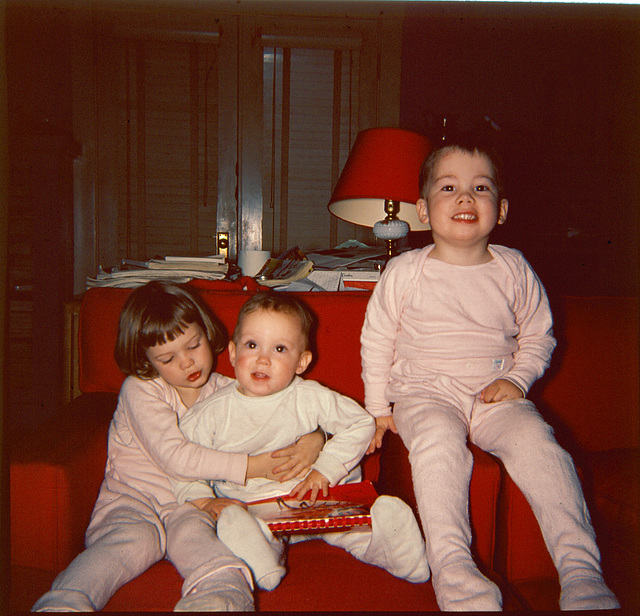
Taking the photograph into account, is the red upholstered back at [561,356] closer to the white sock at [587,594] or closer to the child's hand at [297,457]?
the child's hand at [297,457]

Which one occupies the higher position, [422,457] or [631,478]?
[422,457]

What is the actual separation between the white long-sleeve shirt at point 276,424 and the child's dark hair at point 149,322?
174 mm

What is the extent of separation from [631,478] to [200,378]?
3.52 ft

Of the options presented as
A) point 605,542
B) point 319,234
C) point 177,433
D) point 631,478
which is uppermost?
point 319,234

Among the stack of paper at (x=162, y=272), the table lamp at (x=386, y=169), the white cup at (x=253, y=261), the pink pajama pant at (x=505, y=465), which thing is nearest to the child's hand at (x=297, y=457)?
the pink pajama pant at (x=505, y=465)

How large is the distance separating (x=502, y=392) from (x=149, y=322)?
0.84m

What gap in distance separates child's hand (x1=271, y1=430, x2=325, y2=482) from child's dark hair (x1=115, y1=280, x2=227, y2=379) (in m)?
0.36

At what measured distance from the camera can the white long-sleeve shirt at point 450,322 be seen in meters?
1.14

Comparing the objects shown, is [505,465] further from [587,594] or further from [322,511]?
[322,511]

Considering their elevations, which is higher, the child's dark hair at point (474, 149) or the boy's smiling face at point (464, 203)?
the child's dark hair at point (474, 149)

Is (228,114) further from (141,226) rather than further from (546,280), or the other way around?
(546,280)

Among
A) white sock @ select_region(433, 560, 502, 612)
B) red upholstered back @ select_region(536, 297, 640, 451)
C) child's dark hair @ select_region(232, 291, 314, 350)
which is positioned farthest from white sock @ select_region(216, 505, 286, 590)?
red upholstered back @ select_region(536, 297, 640, 451)

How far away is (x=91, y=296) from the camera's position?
1286 millimetres

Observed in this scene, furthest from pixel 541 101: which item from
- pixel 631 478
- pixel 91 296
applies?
pixel 91 296
